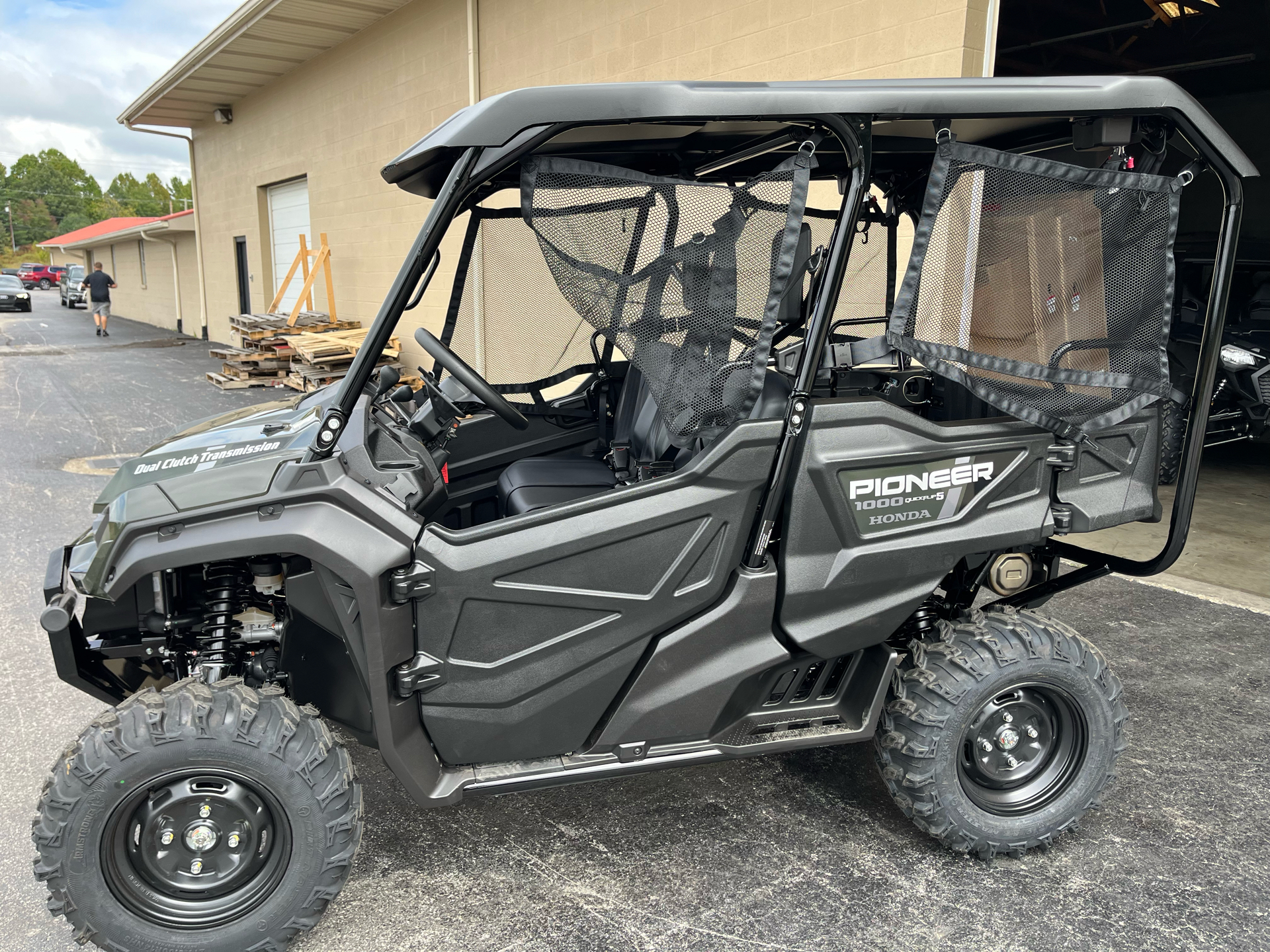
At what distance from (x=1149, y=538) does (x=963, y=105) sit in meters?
4.55

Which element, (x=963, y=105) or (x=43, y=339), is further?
(x=43, y=339)

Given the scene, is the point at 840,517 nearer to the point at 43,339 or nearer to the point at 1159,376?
the point at 1159,376

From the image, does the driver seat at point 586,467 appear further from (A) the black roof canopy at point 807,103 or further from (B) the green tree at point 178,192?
(B) the green tree at point 178,192

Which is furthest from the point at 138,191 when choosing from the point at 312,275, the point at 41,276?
the point at 312,275

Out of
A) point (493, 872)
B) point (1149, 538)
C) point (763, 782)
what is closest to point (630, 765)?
point (493, 872)

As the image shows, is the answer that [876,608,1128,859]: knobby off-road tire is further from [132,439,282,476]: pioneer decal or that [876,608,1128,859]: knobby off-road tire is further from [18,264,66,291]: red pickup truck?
[18,264,66,291]: red pickup truck

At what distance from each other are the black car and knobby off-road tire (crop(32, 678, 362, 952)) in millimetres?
35646

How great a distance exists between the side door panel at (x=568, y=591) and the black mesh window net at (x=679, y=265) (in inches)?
6.8

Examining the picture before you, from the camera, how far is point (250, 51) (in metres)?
14.5

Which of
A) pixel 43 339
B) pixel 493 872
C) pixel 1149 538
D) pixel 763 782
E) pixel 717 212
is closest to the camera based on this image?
pixel 717 212

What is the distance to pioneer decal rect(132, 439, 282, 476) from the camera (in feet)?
7.77

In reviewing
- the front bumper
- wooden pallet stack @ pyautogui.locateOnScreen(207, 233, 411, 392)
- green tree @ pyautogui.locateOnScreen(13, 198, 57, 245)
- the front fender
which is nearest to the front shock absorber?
the front fender

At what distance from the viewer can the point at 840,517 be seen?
7.99 feet

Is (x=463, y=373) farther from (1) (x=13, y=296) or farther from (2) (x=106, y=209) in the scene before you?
(2) (x=106, y=209)
